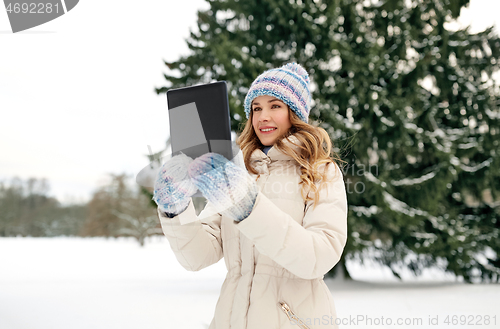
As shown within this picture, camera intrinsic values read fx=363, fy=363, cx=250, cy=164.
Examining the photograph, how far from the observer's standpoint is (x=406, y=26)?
21.8 feet

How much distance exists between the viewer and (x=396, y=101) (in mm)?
5934

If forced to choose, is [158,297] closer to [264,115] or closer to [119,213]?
[264,115]

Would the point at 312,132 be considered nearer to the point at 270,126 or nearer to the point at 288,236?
the point at 270,126

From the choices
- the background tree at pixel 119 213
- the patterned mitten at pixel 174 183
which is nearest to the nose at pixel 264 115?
the patterned mitten at pixel 174 183

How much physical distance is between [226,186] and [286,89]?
58 centimetres

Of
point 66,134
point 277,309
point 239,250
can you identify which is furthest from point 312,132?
point 66,134

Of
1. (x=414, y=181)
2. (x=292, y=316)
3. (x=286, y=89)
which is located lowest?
(x=414, y=181)

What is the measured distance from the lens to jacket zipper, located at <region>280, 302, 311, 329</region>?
1.09 m

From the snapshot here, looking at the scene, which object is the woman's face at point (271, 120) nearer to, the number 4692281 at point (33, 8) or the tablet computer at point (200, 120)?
the tablet computer at point (200, 120)

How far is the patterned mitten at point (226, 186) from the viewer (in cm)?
90

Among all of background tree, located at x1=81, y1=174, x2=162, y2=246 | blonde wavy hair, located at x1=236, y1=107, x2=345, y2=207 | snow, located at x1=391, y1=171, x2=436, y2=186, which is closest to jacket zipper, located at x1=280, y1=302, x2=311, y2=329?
blonde wavy hair, located at x1=236, y1=107, x2=345, y2=207

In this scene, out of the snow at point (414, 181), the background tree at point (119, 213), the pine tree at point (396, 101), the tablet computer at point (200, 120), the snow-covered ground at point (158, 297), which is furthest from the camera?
the background tree at point (119, 213)

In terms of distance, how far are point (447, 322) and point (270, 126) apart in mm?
4228

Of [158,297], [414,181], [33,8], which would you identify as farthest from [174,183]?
[414,181]
